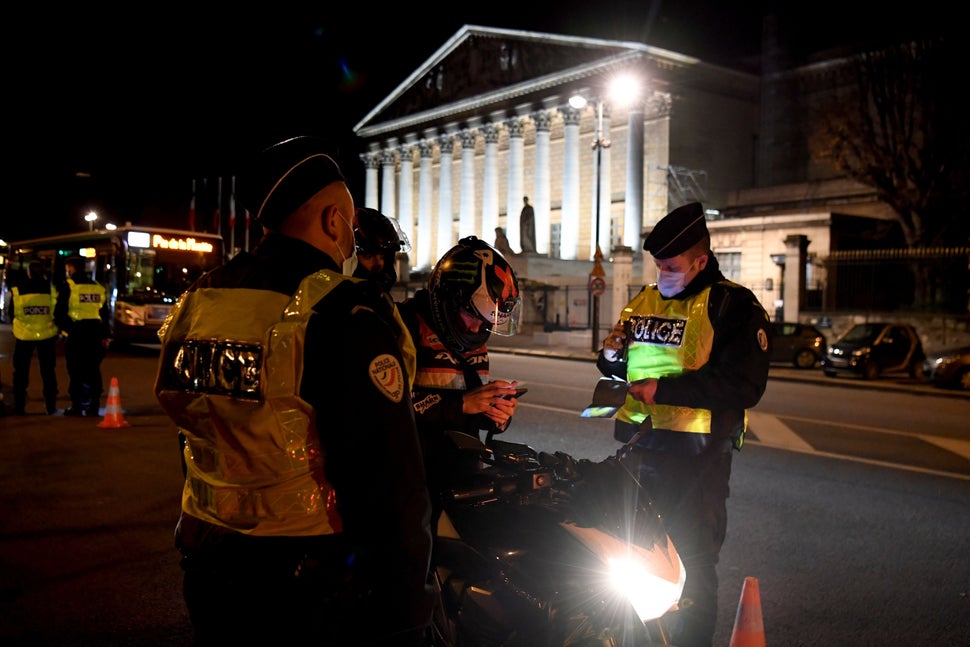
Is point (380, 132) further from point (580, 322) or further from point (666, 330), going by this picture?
point (666, 330)

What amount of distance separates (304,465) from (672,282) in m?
2.13

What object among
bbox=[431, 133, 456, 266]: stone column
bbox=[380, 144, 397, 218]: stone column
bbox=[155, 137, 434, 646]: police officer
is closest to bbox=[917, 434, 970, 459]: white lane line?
bbox=[155, 137, 434, 646]: police officer

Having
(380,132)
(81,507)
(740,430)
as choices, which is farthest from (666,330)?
(380,132)

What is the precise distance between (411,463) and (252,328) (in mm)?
451

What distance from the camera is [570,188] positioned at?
147 ft

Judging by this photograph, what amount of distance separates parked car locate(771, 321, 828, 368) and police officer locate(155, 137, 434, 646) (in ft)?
67.8

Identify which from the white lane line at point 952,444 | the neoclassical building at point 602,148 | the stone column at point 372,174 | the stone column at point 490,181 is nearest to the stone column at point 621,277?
the neoclassical building at point 602,148

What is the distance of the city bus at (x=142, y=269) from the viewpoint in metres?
20.0

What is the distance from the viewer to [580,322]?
109 ft

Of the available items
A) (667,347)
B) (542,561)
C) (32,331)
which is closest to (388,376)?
(542,561)

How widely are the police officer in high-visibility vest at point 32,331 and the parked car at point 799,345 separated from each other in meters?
17.1

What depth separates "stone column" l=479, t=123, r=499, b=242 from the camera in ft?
163

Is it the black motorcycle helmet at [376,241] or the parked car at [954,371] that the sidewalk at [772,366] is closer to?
the parked car at [954,371]

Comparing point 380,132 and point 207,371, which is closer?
point 207,371
